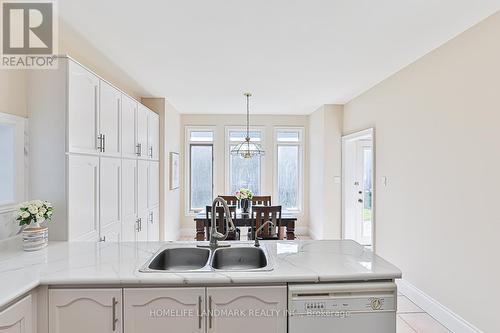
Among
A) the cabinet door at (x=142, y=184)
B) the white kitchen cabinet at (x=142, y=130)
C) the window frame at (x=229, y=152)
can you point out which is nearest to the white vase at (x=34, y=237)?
the cabinet door at (x=142, y=184)

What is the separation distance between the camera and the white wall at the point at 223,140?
21.0 feet

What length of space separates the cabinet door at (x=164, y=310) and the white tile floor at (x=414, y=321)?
6.88ft

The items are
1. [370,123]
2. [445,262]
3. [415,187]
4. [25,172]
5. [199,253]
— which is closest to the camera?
[199,253]

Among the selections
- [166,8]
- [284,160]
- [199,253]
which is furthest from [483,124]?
[284,160]

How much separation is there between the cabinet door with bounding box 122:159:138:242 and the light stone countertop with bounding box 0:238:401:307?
1111mm

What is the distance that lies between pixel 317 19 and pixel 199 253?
1.96 metres

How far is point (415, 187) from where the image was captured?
3273 millimetres

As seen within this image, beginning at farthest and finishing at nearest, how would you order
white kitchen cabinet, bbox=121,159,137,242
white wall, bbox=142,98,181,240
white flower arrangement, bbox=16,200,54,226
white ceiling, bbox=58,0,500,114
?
white wall, bbox=142,98,181,240
white kitchen cabinet, bbox=121,159,137,242
white ceiling, bbox=58,0,500,114
white flower arrangement, bbox=16,200,54,226

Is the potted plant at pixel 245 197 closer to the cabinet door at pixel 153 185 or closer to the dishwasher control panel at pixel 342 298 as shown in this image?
the cabinet door at pixel 153 185

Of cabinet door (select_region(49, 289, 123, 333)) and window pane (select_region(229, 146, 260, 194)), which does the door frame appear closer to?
window pane (select_region(229, 146, 260, 194))

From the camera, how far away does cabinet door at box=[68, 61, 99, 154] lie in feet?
7.40

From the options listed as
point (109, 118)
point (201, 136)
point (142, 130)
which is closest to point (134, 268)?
point (109, 118)

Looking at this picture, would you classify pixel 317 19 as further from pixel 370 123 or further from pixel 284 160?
pixel 284 160

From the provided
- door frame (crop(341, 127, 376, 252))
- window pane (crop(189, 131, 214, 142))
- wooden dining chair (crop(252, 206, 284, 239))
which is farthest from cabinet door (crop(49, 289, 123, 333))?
window pane (crop(189, 131, 214, 142))
